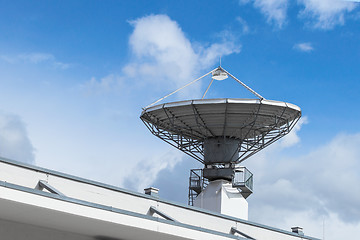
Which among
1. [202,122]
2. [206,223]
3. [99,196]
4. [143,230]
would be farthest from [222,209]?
[143,230]

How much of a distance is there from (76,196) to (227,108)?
18.6 metres

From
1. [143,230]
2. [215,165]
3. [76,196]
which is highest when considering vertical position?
[215,165]

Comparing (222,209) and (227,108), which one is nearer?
(227,108)

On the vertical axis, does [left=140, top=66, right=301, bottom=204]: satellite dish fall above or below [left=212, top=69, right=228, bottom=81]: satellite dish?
below

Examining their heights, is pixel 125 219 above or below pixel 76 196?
below

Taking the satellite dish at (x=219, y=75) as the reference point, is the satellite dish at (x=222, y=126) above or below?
below

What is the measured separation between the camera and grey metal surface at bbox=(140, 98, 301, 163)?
3834 centimetres

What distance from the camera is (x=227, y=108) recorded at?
3828 cm

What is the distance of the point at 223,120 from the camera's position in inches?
1574

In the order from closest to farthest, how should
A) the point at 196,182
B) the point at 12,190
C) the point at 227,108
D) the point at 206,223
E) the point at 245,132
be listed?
the point at 12,190 → the point at 206,223 → the point at 227,108 → the point at 245,132 → the point at 196,182

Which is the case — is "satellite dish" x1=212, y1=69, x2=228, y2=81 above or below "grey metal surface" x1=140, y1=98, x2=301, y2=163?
above

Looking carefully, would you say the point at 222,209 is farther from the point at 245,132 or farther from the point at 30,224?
the point at 30,224

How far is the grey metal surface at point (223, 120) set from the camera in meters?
38.3

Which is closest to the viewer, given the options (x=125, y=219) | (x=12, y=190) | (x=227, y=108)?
(x=12, y=190)
